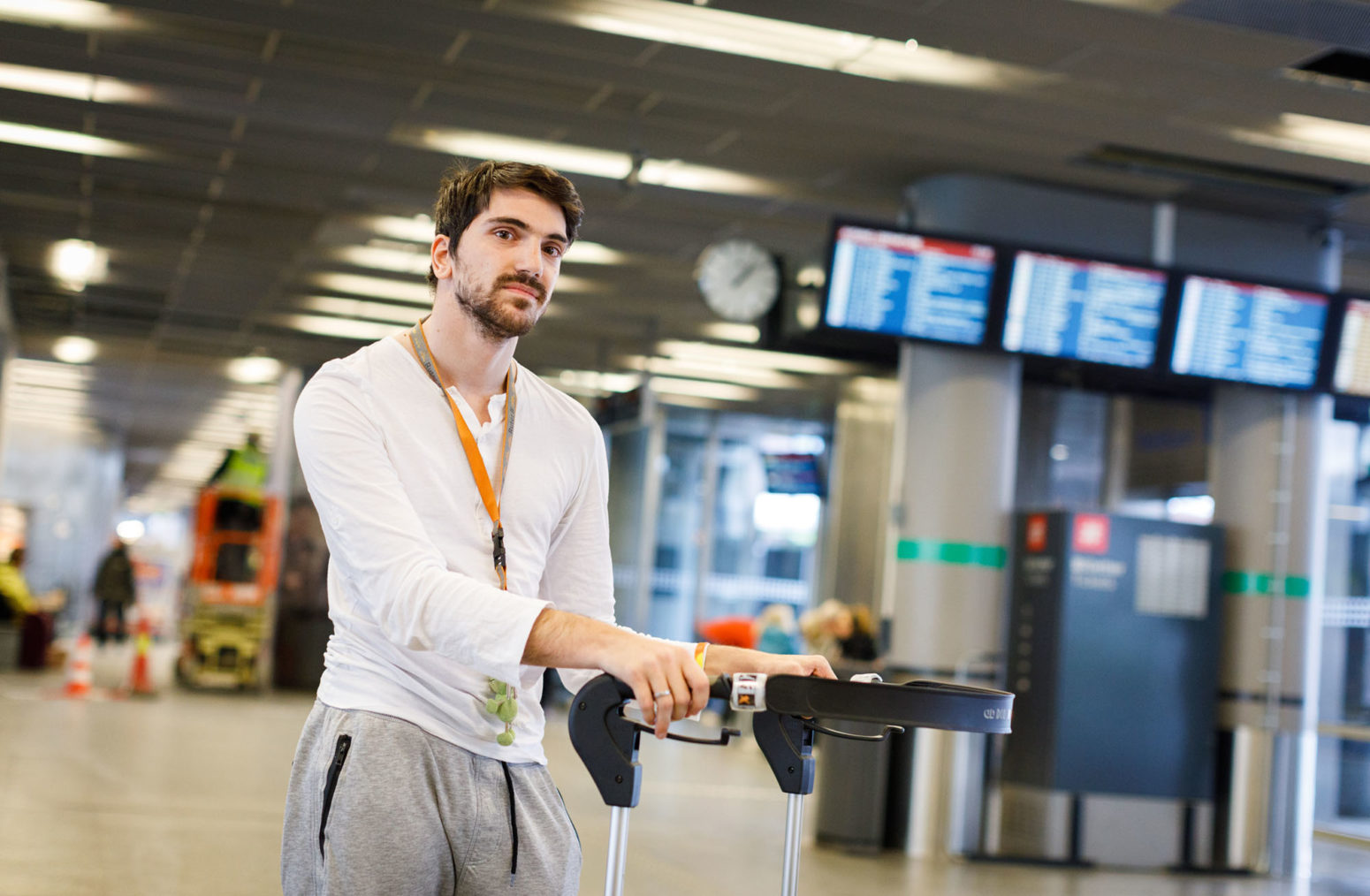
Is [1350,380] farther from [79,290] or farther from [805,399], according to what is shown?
[79,290]

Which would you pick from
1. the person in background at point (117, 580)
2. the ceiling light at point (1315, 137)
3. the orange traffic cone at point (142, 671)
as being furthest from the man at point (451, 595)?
the person in background at point (117, 580)

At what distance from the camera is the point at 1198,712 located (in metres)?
8.00

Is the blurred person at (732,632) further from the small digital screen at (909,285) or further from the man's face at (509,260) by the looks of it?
the man's face at (509,260)

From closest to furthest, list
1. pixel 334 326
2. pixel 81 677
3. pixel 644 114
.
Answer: pixel 644 114, pixel 81 677, pixel 334 326

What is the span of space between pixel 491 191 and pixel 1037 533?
666 cm

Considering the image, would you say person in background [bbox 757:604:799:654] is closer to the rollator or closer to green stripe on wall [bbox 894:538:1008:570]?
green stripe on wall [bbox 894:538:1008:570]

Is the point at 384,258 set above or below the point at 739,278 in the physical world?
above

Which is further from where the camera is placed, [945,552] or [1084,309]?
[945,552]

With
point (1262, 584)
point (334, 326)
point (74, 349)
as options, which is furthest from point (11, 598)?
point (1262, 584)

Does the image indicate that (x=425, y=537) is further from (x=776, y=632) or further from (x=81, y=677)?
(x=81, y=677)

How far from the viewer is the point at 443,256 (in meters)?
1.71

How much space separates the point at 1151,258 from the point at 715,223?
9.81ft

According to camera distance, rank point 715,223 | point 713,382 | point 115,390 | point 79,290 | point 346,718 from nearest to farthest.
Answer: point 346,718
point 715,223
point 79,290
point 713,382
point 115,390

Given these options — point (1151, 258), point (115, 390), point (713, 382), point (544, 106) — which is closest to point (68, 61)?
point (544, 106)
